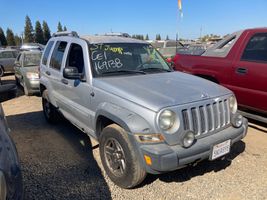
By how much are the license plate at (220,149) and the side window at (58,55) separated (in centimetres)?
304

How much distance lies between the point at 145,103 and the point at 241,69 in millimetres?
2786

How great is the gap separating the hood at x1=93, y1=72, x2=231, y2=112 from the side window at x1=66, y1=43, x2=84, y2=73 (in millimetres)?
576

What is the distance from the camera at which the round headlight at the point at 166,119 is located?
2904 millimetres

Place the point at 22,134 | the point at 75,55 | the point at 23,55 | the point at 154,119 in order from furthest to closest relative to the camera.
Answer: the point at 23,55
the point at 22,134
the point at 75,55
the point at 154,119

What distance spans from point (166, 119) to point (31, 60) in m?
8.48

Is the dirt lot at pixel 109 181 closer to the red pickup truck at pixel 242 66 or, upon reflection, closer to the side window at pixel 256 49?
the red pickup truck at pixel 242 66

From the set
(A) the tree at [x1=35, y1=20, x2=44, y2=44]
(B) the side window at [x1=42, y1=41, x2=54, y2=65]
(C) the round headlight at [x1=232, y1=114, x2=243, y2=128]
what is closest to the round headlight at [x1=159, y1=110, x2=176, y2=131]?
(C) the round headlight at [x1=232, y1=114, x2=243, y2=128]

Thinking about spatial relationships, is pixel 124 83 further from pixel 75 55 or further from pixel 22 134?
pixel 22 134

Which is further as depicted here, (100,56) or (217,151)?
(100,56)

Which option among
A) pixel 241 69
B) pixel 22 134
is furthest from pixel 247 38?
pixel 22 134

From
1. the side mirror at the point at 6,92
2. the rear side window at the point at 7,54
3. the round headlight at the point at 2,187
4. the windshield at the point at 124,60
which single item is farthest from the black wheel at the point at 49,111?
the rear side window at the point at 7,54

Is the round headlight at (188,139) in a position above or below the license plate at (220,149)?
above

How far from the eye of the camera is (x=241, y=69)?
16.5ft

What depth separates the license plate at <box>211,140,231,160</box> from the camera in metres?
3.16
